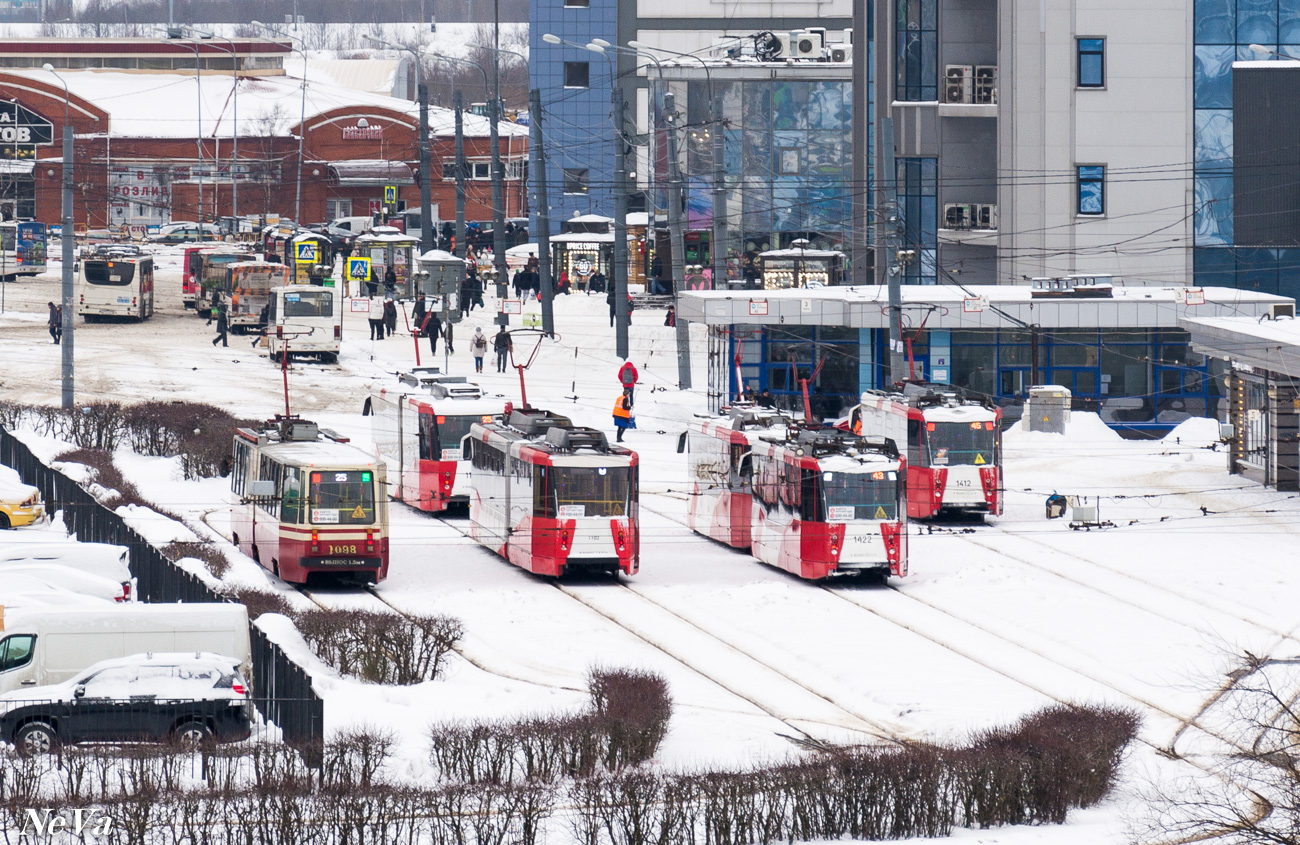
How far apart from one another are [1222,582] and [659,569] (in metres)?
9.11

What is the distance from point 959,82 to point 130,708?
2072 inches

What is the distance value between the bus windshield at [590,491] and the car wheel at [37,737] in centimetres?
1256

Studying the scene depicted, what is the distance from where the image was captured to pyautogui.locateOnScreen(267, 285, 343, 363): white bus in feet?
206

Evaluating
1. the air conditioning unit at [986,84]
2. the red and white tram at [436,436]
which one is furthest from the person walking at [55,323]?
the air conditioning unit at [986,84]

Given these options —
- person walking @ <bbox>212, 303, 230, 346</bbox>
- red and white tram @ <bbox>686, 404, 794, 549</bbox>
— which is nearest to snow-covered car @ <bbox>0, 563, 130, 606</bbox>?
red and white tram @ <bbox>686, 404, 794, 549</bbox>

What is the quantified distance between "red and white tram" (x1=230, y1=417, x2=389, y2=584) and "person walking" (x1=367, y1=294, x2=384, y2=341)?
35493mm

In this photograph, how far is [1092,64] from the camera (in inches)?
2427

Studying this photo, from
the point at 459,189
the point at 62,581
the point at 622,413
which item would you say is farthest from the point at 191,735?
the point at 459,189

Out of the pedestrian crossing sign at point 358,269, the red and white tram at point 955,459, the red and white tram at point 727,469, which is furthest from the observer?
the pedestrian crossing sign at point 358,269

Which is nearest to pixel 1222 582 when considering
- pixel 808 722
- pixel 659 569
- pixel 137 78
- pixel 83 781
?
pixel 659 569

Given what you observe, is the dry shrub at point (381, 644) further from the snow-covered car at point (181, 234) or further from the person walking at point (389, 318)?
the snow-covered car at point (181, 234)

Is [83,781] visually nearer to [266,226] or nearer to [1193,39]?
[1193,39]

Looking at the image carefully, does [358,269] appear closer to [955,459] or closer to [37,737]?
[955,459]

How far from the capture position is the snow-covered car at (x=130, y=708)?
20125 mm
